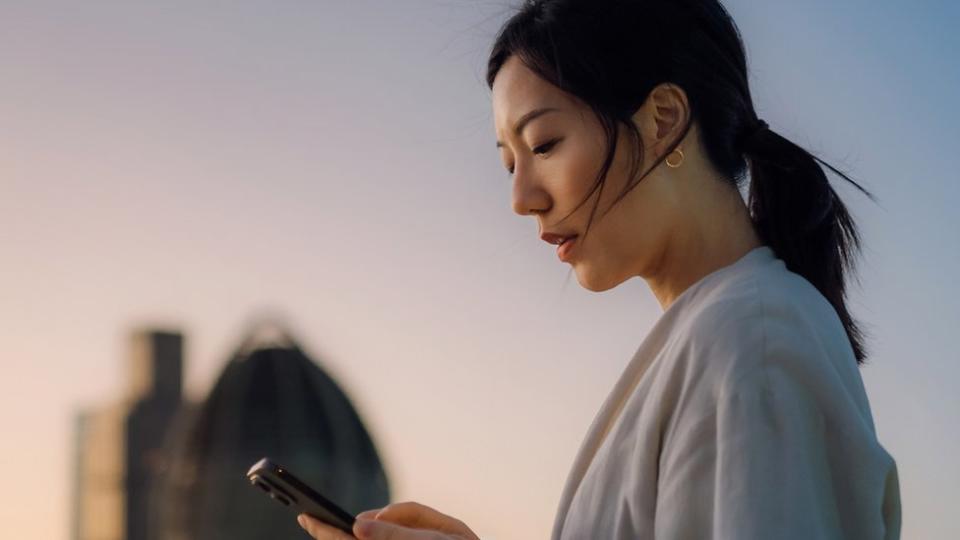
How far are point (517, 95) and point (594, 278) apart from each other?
0.27m

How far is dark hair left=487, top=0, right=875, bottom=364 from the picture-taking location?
2.15 meters

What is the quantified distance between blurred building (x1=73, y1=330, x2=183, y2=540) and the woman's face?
317ft

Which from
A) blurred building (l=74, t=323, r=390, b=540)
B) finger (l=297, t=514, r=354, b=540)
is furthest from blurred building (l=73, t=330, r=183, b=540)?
finger (l=297, t=514, r=354, b=540)

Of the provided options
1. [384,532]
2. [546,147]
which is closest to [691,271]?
[546,147]

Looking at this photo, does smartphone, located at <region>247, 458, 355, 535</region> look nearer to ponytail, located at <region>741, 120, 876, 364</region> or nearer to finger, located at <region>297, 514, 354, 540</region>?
finger, located at <region>297, 514, 354, 540</region>

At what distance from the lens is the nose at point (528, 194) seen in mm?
2162

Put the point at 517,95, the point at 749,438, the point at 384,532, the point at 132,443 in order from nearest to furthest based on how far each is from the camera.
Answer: the point at 749,438, the point at 384,532, the point at 517,95, the point at 132,443

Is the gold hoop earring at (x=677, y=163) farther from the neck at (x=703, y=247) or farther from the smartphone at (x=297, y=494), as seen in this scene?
the smartphone at (x=297, y=494)

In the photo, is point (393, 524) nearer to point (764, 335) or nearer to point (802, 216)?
point (764, 335)

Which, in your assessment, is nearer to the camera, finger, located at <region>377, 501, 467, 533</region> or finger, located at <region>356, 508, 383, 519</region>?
finger, located at <region>356, 508, 383, 519</region>

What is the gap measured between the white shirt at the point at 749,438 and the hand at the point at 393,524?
227 millimetres

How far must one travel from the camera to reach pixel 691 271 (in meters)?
2.19

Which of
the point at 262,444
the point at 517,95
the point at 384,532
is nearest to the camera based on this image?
the point at 384,532

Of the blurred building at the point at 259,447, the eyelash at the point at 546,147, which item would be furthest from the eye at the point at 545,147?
the blurred building at the point at 259,447
